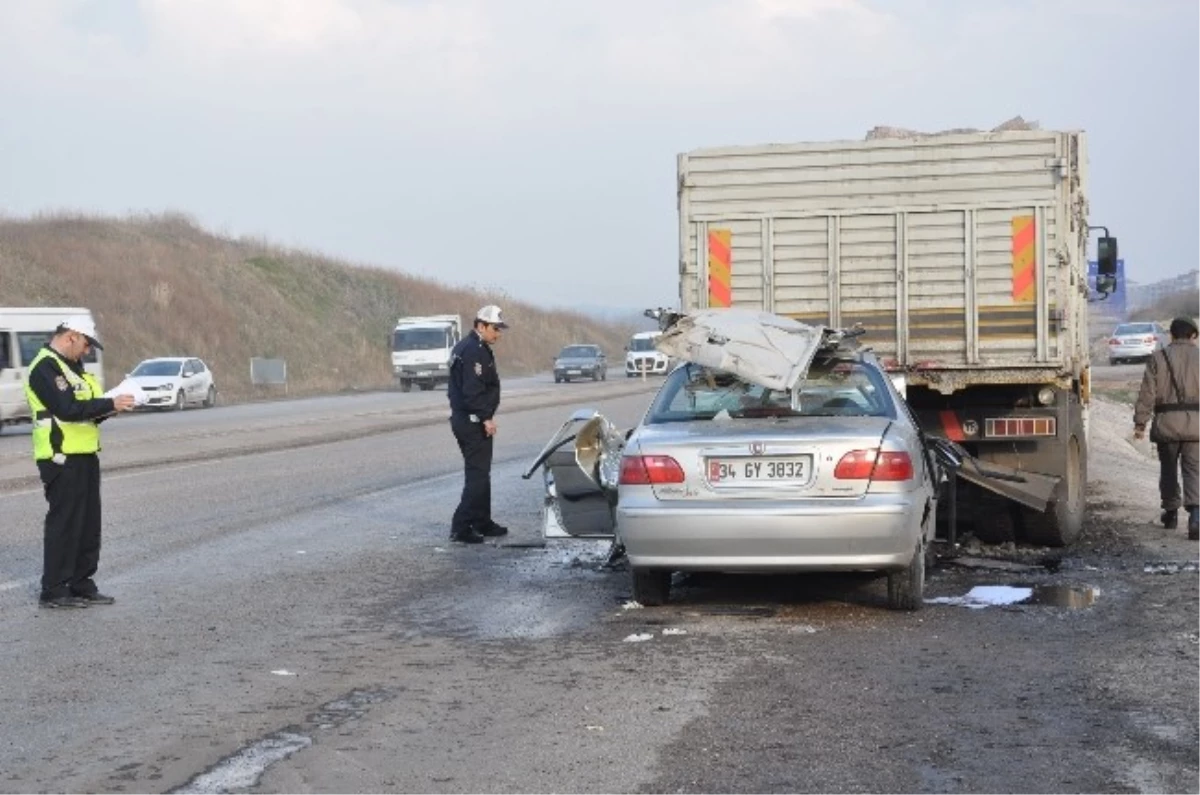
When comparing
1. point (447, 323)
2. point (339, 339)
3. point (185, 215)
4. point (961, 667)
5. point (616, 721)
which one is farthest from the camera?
point (185, 215)

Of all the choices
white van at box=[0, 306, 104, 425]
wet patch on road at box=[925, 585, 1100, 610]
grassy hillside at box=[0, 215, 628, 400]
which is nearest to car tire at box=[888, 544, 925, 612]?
wet patch on road at box=[925, 585, 1100, 610]

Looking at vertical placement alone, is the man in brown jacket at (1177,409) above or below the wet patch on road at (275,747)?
above

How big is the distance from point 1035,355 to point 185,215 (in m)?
84.2

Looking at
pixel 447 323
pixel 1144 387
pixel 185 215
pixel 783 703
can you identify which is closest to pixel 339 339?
pixel 185 215

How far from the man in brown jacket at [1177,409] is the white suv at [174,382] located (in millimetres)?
36289

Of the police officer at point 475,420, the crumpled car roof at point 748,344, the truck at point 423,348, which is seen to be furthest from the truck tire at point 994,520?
the truck at point 423,348

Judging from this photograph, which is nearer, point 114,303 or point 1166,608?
point 1166,608

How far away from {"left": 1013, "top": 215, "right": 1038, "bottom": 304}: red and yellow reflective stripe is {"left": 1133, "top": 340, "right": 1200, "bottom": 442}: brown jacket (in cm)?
128

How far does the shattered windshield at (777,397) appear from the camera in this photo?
9516 mm

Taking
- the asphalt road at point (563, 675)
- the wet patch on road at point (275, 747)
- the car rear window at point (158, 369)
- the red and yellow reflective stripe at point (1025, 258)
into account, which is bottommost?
the asphalt road at point (563, 675)

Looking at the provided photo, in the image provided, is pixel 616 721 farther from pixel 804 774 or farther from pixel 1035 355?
pixel 1035 355

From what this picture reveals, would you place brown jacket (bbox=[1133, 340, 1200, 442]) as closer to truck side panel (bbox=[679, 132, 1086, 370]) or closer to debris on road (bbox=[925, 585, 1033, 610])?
truck side panel (bbox=[679, 132, 1086, 370])

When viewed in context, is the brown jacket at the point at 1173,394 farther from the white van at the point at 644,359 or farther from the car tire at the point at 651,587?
the white van at the point at 644,359

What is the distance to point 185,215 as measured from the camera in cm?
9175
